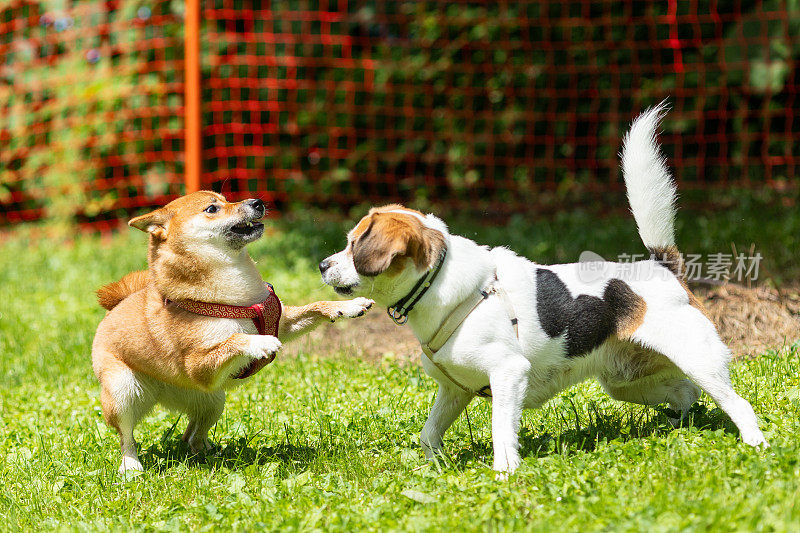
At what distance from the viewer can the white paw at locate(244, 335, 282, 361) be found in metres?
3.69

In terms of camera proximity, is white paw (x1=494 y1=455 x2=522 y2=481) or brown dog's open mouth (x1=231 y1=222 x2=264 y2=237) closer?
white paw (x1=494 y1=455 x2=522 y2=481)

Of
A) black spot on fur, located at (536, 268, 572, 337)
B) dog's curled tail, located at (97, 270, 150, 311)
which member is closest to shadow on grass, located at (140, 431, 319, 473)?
dog's curled tail, located at (97, 270, 150, 311)

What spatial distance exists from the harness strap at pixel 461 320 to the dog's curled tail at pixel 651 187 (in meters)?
0.82

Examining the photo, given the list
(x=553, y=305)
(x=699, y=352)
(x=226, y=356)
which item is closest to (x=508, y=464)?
(x=553, y=305)

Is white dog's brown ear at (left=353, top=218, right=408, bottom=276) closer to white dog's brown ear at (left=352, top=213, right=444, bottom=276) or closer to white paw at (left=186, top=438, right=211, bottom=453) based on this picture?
white dog's brown ear at (left=352, top=213, right=444, bottom=276)

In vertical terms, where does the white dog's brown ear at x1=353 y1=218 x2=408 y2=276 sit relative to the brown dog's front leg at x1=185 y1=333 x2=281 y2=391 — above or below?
above

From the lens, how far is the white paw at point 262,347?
369 centimetres

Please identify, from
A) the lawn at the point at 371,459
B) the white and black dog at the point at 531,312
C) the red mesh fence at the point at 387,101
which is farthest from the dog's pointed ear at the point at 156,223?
the red mesh fence at the point at 387,101

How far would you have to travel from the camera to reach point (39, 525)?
3.49m

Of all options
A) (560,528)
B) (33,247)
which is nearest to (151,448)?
(560,528)

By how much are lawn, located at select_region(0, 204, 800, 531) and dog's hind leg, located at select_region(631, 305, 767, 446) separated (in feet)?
0.42

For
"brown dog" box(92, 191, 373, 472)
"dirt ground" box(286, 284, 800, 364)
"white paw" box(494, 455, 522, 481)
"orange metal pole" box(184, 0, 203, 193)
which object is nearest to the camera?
"white paw" box(494, 455, 522, 481)

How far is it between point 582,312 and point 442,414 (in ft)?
2.46

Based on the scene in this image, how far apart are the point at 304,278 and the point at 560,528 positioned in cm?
486
